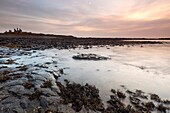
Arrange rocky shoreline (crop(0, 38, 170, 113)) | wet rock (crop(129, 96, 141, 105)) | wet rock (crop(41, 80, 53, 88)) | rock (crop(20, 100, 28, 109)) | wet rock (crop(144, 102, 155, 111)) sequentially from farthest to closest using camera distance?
wet rock (crop(41, 80, 53, 88))
wet rock (crop(129, 96, 141, 105))
wet rock (crop(144, 102, 155, 111))
rocky shoreline (crop(0, 38, 170, 113))
rock (crop(20, 100, 28, 109))

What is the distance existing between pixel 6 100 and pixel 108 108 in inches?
207

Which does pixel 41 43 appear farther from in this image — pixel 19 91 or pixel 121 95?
pixel 121 95

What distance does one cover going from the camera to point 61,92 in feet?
35.6

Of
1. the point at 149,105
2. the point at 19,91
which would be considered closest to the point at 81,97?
the point at 19,91

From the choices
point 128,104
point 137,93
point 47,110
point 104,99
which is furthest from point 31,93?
point 137,93

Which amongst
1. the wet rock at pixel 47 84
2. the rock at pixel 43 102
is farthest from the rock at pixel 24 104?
the wet rock at pixel 47 84

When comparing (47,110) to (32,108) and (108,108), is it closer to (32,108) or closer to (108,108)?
(32,108)

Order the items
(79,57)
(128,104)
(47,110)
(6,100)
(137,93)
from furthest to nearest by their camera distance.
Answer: (79,57)
(137,93)
(128,104)
(6,100)
(47,110)

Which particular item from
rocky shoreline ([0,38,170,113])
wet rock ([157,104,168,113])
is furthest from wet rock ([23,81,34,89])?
wet rock ([157,104,168,113])

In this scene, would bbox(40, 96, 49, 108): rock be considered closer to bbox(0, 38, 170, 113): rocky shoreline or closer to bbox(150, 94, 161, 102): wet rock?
bbox(0, 38, 170, 113): rocky shoreline

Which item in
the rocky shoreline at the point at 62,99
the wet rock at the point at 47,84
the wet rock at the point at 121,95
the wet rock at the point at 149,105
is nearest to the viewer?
the rocky shoreline at the point at 62,99

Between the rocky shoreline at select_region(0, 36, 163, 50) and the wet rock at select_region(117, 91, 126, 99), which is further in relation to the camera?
the rocky shoreline at select_region(0, 36, 163, 50)

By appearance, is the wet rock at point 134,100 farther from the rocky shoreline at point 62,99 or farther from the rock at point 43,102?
the rock at point 43,102

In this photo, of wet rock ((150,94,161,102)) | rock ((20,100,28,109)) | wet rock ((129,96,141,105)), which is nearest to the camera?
rock ((20,100,28,109))
